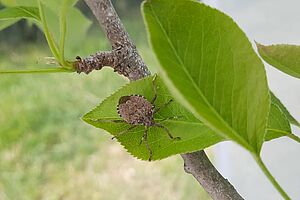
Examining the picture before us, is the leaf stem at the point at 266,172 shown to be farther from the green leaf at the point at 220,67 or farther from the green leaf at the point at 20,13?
the green leaf at the point at 20,13

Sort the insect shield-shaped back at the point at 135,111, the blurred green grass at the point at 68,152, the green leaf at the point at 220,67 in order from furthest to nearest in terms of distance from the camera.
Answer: the blurred green grass at the point at 68,152
the insect shield-shaped back at the point at 135,111
the green leaf at the point at 220,67

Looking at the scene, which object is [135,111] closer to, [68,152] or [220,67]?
[220,67]

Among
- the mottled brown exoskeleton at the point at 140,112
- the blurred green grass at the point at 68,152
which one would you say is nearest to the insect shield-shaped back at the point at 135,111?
the mottled brown exoskeleton at the point at 140,112

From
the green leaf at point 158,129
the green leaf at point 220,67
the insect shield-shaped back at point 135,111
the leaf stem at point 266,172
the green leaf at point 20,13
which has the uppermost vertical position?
the green leaf at point 220,67

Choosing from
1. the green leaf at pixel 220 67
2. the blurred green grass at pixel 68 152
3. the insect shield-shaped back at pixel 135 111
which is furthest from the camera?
the blurred green grass at pixel 68 152

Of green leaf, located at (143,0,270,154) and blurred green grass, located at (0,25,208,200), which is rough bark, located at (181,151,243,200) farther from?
→ blurred green grass, located at (0,25,208,200)
